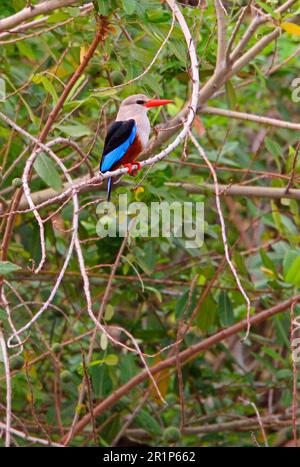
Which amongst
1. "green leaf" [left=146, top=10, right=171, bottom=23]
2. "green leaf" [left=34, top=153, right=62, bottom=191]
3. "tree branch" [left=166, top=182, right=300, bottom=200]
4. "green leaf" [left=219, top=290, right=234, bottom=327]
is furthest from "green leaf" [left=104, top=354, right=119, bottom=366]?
"green leaf" [left=146, top=10, right=171, bottom=23]

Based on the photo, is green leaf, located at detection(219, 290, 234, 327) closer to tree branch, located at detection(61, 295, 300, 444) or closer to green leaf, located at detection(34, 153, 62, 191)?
tree branch, located at detection(61, 295, 300, 444)

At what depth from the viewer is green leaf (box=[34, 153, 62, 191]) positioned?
3500 mm

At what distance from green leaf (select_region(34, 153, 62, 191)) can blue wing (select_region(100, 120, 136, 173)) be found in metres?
0.24

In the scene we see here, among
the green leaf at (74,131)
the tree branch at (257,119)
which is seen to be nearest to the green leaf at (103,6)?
the green leaf at (74,131)

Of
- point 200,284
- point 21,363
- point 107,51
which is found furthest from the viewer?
point 200,284

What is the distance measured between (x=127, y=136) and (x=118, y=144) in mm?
55

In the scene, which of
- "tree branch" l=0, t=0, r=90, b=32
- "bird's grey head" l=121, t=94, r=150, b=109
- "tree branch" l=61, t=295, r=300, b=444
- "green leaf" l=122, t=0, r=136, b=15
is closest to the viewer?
"green leaf" l=122, t=0, r=136, b=15

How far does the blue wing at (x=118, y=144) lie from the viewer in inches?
145

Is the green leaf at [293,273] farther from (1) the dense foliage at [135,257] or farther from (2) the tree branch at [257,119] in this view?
(2) the tree branch at [257,119]

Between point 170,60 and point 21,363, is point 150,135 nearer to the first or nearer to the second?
point 170,60

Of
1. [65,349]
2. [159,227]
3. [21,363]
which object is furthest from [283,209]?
[21,363]

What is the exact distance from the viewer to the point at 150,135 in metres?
4.14

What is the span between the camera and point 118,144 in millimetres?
3684

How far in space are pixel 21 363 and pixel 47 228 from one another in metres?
0.68
